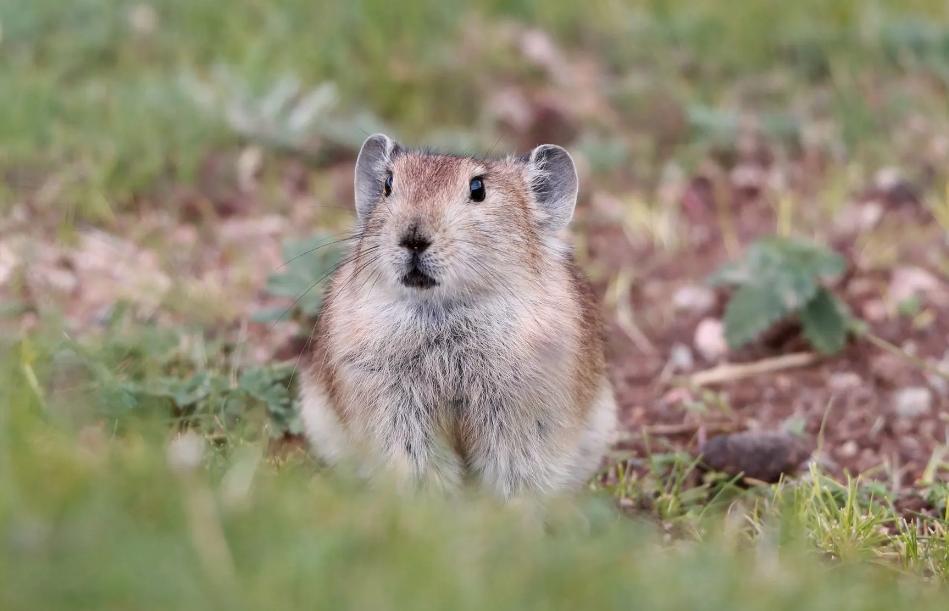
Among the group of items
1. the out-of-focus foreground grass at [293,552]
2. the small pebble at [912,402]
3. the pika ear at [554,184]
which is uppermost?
the pika ear at [554,184]

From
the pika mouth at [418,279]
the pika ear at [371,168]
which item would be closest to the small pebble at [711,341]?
the pika ear at [371,168]

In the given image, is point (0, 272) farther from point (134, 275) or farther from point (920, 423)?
point (920, 423)

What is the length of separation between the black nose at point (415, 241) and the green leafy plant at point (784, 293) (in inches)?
114

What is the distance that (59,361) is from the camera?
5.82m

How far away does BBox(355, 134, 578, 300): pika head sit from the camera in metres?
5.00

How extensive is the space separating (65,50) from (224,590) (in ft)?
22.6

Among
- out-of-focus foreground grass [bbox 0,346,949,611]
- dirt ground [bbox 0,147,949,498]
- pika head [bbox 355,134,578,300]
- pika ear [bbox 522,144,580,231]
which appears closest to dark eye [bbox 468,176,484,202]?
pika head [bbox 355,134,578,300]

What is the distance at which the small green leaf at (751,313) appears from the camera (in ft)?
24.1

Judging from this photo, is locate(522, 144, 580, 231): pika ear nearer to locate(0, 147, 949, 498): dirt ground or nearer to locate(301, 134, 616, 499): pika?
locate(301, 134, 616, 499): pika

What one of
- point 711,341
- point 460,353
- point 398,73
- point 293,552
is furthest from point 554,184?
point 398,73

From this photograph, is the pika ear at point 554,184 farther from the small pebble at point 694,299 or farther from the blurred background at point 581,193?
the small pebble at point 694,299

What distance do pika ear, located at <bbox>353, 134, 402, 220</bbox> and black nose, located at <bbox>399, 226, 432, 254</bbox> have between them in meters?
0.81

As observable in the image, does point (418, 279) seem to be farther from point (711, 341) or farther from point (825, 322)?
point (825, 322)

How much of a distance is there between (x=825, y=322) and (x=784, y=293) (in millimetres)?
371
